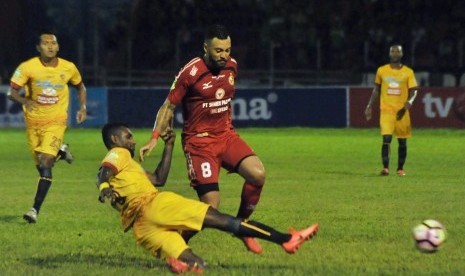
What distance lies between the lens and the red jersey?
10250 millimetres

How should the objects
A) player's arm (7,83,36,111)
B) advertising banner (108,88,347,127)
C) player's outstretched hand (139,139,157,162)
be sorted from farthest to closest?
1. advertising banner (108,88,347,127)
2. player's arm (7,83,36,111)
3. player's outstretched hand (139,139,157,162)

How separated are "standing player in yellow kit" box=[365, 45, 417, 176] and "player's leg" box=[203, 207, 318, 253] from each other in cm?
1163

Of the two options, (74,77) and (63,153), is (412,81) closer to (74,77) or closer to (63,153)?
(74,77)

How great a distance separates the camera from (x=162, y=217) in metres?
9.00

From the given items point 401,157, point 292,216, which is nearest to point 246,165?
point 292,216

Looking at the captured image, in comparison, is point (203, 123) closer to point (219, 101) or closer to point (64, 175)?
point (219, 101)

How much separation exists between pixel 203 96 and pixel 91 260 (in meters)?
1.79

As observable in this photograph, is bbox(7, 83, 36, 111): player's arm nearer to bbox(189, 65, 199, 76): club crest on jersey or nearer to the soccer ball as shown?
bbox(189, 65, 199, 76): club crest on jersey

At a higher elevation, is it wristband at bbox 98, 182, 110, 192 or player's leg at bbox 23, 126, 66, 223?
wristband at bbox 98, 182, 110, 192

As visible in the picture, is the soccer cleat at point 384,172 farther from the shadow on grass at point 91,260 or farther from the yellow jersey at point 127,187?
the yellow jersey at point 127,187

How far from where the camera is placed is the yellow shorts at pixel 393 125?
20688 mm

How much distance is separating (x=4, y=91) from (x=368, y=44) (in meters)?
12.3

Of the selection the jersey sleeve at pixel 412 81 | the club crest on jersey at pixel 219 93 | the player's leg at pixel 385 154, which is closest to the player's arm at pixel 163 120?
the club crest on jersey at pixel 219 93

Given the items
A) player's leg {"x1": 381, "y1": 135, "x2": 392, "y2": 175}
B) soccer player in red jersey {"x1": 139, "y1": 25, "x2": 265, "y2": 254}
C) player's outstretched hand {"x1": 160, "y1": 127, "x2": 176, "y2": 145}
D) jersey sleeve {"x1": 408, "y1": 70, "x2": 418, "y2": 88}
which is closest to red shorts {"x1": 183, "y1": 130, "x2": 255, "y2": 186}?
soccer player in red jersey {"x1": 139, "y1": 25, "x2": 265, "y2": 254}
